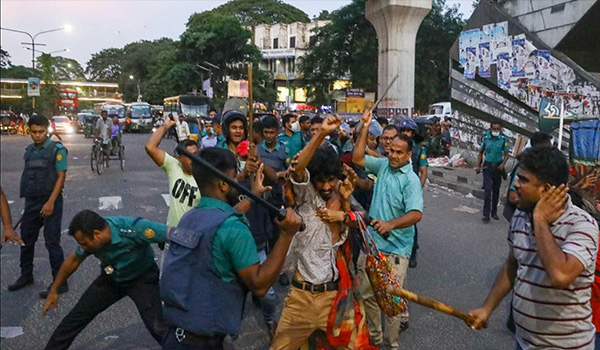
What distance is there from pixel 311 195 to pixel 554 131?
11.0m

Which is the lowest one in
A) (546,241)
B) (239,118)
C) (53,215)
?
(53,215)

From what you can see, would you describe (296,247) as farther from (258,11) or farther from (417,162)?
(258,11)

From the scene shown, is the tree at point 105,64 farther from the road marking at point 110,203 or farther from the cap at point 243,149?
the cap at point 243,149

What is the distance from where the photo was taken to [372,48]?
3338 cm

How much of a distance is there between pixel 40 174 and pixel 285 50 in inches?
2353

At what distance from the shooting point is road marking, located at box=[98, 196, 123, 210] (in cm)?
998

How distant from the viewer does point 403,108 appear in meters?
20.1

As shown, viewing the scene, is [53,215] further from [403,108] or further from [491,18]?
[403,108]

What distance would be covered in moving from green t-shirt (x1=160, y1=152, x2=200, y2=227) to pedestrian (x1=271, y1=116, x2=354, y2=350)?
1.29 meters

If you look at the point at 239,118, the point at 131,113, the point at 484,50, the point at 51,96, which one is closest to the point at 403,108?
the point at 484,50

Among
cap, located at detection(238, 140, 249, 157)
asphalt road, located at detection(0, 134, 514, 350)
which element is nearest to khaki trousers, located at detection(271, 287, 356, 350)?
asphalt road, located at detection(0, 134, 514, 350)

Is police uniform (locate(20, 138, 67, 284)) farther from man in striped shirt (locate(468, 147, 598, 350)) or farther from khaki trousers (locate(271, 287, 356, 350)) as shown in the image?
man in striped shirt (locate(468, 147, 598, 350))

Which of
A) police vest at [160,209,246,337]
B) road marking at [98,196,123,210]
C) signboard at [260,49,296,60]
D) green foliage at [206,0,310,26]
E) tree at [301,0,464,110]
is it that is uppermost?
green foliage at [206,0,310,26]

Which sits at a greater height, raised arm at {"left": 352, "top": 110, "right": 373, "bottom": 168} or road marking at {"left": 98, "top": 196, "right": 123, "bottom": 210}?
raised arm at {"left": 352, "top": 110, "right": 373, "bottom": 168}
